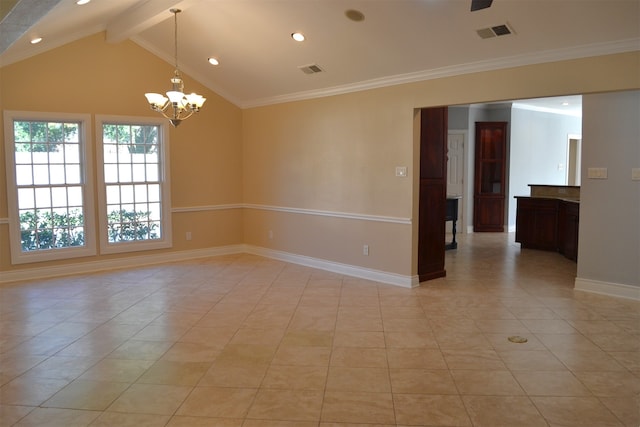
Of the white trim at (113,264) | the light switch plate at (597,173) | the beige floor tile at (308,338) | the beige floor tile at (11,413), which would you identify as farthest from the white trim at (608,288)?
the beige floor tile at (11,413)

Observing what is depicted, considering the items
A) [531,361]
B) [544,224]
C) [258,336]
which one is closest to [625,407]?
[531,361]

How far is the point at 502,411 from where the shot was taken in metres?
2.70

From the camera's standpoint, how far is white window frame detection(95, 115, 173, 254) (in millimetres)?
6258

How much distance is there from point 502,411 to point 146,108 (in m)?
5.87

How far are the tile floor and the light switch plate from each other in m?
1.29

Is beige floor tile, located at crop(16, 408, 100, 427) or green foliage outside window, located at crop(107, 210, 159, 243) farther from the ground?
green foliage outside window, located at crop(107, 210, 159, 243)

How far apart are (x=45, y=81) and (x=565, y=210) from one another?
7.53 meters

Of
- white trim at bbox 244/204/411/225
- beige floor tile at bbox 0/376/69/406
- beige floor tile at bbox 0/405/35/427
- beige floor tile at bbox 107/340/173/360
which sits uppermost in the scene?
white trim at bbox 244/204/411/225

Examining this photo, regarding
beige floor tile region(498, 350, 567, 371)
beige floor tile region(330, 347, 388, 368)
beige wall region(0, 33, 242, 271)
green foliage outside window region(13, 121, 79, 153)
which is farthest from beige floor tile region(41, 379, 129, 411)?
green foliage outside window region(13, 121, 79, 153)

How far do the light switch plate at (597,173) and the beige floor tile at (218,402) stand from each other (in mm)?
4274

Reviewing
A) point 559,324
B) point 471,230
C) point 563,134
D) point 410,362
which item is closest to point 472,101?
point 559,324

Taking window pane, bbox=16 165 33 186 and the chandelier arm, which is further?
window pane, bbox=16 165 33 186

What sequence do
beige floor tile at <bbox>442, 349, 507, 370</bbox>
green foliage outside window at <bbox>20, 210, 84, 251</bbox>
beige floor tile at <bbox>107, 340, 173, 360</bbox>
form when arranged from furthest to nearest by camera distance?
green foliage outside window at <bbox>20, 210, 84, 251</bbox>
beige floor tile at <bbox>107, 340, 173, 360</bbox>
beige floor tile at <bbox>442, 349, 507, 370</bbox>

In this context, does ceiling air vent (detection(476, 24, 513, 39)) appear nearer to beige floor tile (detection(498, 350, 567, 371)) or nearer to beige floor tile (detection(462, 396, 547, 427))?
beige floor tile (detection(498, 350, 567, 371))
